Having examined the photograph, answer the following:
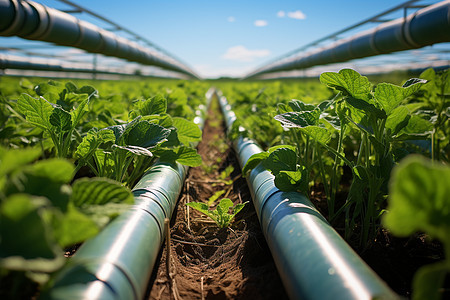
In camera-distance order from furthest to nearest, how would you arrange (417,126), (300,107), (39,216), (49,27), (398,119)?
(49,27) < (300,107) < (417,126) < (398,119) < (39,216)

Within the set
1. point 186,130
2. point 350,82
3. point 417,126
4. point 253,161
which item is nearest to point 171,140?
point 186,130

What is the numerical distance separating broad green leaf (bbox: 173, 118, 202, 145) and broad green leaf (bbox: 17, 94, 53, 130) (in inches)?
23.1

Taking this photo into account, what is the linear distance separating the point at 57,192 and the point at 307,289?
581 millimetres

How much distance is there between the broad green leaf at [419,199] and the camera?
1.53 ft

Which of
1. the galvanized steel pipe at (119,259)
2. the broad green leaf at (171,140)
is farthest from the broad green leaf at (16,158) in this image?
the broad green leaf at (171,140)

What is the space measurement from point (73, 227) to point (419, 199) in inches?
21.9

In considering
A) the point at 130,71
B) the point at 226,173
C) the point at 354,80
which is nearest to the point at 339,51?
the point at 226,173

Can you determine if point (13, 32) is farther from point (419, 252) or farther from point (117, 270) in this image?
point (419, 252)

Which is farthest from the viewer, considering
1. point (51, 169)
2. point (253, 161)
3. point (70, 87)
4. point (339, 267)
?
point (70, 87)

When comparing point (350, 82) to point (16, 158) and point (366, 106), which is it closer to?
point (366, 106)

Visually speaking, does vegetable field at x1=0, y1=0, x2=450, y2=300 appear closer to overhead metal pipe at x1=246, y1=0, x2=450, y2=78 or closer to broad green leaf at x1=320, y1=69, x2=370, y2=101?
broad green leaf at x1=320, y1=69, x2=370, y2=101

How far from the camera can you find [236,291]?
3.34ft

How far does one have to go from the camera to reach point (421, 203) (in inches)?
18.7

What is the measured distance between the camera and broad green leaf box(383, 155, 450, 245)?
46 centimetres
